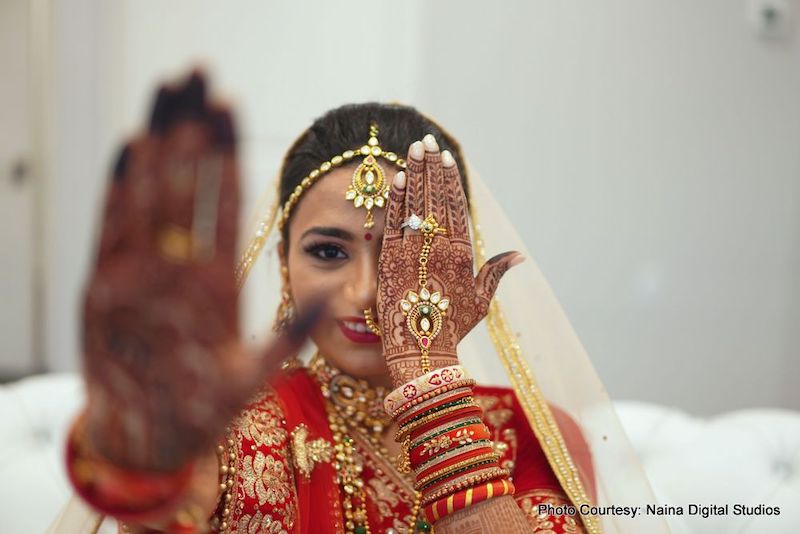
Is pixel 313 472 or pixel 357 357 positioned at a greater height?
pixel 357 357

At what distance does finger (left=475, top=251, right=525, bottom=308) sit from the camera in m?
1.25

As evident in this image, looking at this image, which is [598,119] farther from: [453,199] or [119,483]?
[119,483]

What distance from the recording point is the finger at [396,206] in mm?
1231

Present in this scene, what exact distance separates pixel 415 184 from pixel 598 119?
170 cm

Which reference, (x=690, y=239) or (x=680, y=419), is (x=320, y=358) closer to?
(x=680, y=419)

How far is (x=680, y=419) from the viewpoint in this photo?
77.9 inches

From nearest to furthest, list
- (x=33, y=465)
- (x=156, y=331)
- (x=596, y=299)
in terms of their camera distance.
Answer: (x=156, y=331) → (x=33, y=465) → (x=596, y=299)

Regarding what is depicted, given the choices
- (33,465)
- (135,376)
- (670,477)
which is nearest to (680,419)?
(670,477)

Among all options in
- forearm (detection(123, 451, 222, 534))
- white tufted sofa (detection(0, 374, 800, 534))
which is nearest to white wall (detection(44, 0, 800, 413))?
white tufted sofa (detection(0, 374, 800, 534))

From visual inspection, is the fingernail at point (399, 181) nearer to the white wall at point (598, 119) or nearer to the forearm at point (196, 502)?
the forearm at point (196, 502)

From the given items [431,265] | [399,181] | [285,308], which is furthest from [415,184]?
[285,308]

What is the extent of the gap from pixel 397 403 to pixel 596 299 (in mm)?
1766

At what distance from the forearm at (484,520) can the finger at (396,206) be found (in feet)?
1.36

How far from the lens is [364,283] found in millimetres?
1266
